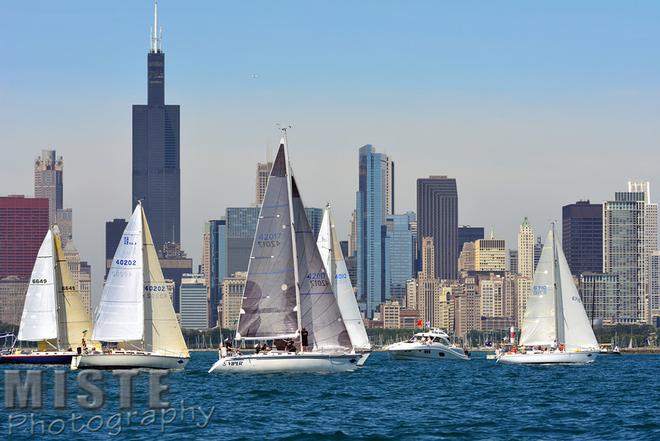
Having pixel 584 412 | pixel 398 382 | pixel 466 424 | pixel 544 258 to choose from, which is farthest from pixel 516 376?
pixel 466 424

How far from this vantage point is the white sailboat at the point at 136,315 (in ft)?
285

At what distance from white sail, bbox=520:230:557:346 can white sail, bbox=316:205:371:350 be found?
13.1m

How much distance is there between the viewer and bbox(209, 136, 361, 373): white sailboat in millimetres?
76750

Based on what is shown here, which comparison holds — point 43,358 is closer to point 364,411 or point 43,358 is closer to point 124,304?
point 124,304

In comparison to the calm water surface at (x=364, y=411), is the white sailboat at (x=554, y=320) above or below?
above

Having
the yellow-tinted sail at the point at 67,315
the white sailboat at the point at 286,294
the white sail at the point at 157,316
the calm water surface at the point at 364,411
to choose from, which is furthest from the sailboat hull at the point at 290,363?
the yellow-tinted sail at the point at 67,315

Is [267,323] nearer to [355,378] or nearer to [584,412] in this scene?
[355,378]

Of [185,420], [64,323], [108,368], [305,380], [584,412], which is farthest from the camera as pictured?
[64,323]

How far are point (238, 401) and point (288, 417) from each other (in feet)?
24.8

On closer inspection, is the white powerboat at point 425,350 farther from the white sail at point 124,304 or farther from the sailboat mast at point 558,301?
the white sail at point 124,304

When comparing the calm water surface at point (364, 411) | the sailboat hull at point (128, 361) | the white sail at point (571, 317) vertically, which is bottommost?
the calm water surface at point (364, 411)

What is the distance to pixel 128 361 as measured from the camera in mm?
86375

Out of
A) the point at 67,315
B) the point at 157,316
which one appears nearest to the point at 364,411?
the point at 157,316

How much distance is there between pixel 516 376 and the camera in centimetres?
9312
